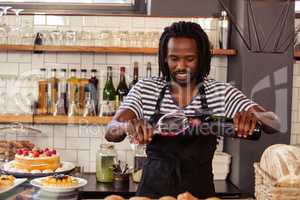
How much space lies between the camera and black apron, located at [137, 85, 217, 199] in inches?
74.7

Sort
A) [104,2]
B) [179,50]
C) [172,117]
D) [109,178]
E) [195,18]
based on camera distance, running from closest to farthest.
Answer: [172,117], [179,50], [109,178], [195,18], [104,2]

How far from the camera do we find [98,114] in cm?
310

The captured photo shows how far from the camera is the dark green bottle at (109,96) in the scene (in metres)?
3.05

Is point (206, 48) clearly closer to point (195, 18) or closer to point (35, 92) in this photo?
point (195, 18)

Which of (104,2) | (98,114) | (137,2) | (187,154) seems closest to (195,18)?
(137,2)

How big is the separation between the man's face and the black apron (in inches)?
4.1

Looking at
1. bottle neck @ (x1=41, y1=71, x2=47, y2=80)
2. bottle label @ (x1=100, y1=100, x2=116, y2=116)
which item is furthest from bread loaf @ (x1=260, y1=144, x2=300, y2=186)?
bottle neck @ (x1=41, y1=71, x2=47, y2=80)

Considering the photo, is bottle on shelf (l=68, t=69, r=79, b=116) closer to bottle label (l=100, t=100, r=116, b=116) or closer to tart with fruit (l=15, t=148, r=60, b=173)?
bottle label (l=100, t=100, r=116, b=116)

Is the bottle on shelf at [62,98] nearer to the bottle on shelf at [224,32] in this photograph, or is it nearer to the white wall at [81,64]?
the white wall at [81,64]

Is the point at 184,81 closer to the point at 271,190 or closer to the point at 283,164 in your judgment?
the point at 283,164

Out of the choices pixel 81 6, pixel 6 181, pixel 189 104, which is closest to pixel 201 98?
pixel 189 104

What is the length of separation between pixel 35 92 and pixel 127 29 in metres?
0.74

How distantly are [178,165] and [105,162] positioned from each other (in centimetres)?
115

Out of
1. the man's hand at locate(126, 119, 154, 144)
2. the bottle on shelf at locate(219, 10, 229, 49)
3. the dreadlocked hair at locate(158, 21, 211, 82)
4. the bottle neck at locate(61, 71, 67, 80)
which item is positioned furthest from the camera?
the bottle neck at locate(61, 71, 67, 80)
